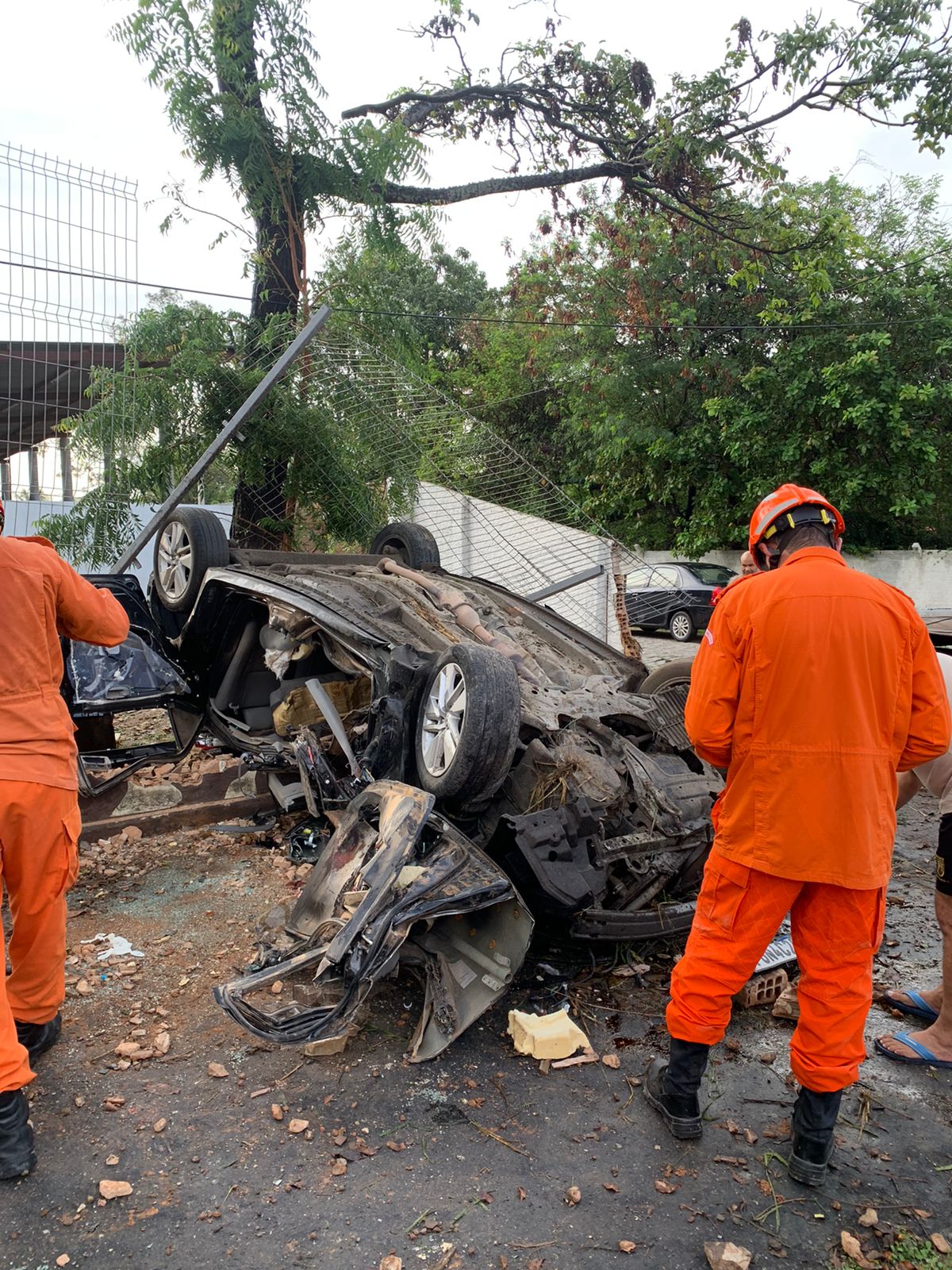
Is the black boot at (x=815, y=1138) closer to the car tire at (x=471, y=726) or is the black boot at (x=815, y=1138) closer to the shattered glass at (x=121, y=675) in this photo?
the car tire at (x=471, y=726)

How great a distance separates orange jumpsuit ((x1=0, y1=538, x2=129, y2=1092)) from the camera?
8.25 ft

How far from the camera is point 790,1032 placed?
3029 millimetres

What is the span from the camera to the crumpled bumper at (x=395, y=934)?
258cm

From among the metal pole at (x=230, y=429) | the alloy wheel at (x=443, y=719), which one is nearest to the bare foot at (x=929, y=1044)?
the alloy wheel at (x=443, y=719)

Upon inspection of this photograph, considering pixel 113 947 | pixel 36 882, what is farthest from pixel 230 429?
pixel 36 882

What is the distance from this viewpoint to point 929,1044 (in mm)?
2879

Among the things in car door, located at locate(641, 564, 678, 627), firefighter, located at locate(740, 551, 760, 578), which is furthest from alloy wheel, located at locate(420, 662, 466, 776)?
car door, located at locate(641, 564, 678, 627)

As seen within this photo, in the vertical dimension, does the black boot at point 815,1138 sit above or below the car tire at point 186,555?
below

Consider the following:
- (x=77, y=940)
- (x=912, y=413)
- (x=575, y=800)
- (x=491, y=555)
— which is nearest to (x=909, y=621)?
(x=575, y=800)

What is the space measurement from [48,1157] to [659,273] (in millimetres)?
16630

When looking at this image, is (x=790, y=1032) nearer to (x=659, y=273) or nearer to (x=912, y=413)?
(x=912, y=413)

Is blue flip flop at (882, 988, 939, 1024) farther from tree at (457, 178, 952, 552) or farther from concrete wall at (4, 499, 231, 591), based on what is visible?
tree at (457, 178, 952, 552)

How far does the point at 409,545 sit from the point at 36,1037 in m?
3.76

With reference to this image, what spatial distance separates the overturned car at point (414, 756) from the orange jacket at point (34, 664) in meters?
0.89
